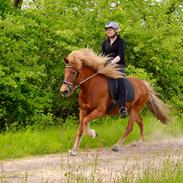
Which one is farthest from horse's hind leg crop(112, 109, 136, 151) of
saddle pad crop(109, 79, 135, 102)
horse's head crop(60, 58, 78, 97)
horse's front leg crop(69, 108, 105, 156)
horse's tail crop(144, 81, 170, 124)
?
horse's head crop(60, 58, 78, 97)

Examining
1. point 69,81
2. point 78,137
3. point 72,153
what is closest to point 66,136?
point 78,137

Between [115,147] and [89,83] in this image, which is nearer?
[89,83]

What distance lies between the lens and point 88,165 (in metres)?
9.34

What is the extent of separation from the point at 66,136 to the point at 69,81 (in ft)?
5.88

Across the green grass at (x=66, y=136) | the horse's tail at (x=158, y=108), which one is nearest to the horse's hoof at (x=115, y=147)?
the green grass at (x=66, y=136)

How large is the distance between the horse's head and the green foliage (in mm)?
2326

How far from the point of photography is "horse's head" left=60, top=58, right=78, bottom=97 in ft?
36.5

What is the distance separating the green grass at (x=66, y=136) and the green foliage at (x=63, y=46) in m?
1.03

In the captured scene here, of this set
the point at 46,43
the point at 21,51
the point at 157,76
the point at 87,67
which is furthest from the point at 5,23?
the point at 157,76

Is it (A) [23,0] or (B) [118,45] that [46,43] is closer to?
(A) [23,0]

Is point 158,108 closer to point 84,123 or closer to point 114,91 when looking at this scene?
point 114,91

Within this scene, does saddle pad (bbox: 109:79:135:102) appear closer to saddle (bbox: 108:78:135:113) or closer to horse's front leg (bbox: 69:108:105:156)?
saddle (bbox: 108:78:135:113)

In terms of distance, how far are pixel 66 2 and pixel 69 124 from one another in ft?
11.5

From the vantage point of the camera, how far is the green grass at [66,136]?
441 inches
